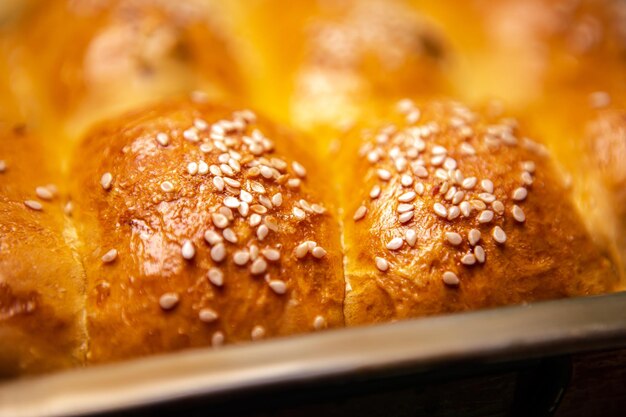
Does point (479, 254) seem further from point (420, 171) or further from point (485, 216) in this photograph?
point (420, 171)

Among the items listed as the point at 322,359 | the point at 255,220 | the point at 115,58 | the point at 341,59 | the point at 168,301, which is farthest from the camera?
the point at 341,59

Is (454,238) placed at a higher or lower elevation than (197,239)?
higher

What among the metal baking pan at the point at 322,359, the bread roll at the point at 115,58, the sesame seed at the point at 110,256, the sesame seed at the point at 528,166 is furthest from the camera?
the bread roll at the point at 115,58

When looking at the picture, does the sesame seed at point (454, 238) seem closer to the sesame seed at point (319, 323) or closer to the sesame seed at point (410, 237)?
the sesame seed at point (410, 237)

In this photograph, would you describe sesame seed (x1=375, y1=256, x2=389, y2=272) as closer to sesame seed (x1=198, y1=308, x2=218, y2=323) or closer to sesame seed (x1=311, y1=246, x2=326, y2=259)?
sesame seed (x1=311, y1=246, x2=326, y2=259)

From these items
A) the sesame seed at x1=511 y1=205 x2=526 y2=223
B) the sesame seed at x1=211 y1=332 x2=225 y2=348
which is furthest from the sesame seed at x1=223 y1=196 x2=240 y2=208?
the sesame seed at x1=511 y1=205 x2=526 y2=223

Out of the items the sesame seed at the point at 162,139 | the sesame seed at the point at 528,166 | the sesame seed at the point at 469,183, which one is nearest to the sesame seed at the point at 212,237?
the sesame seed at the point at 162,139

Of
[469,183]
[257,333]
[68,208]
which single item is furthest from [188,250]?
[469,183]
